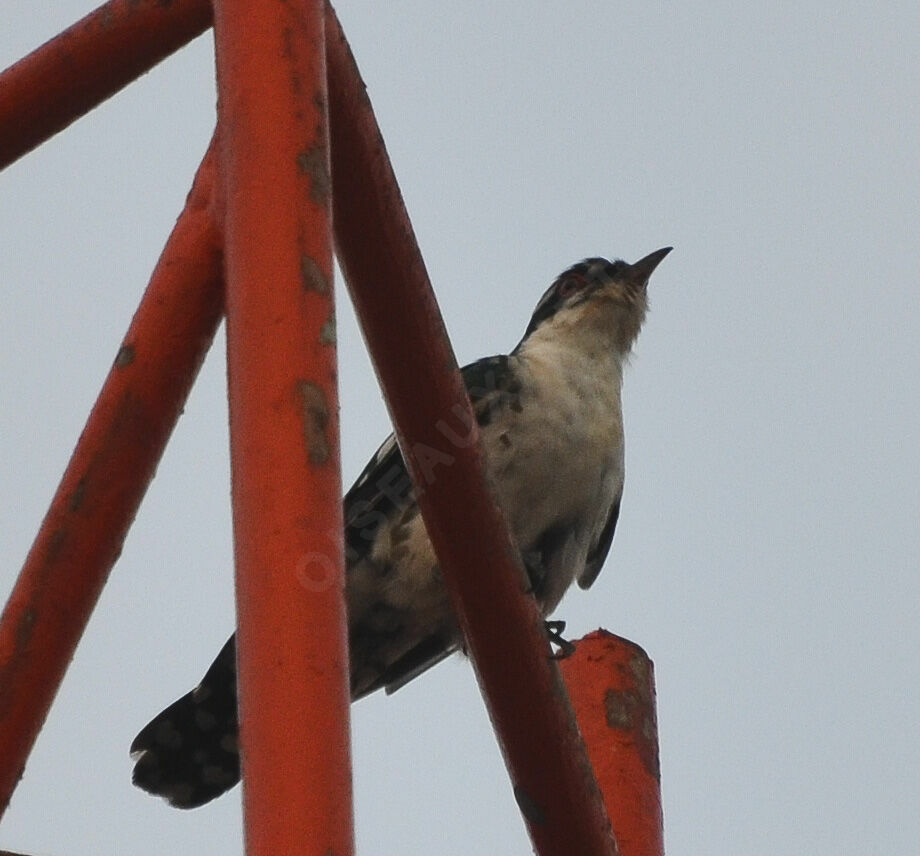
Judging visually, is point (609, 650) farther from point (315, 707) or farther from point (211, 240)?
point (315, 707)

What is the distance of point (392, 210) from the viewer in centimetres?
300

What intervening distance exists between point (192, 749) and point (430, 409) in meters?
2.86

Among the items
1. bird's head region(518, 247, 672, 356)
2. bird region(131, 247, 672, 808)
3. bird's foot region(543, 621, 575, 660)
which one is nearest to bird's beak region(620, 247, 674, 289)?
bird's head region(518, 247, 672, 356)

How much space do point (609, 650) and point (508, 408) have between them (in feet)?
5.45

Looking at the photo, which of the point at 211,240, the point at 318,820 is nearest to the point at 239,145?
the point at 211,240

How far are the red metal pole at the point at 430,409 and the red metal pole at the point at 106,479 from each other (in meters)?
0.27

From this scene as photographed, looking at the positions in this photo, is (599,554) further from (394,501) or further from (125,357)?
(125,357)

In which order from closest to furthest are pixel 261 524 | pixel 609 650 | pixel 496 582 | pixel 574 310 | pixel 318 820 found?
pixel 318 820 → pixel 261 524 → pixel 496 582 → pixel 609 650 → pixel 574 310

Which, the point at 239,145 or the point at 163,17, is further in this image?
the point at 163,17

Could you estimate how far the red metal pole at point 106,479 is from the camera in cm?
290

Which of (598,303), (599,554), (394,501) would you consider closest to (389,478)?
(394,501)

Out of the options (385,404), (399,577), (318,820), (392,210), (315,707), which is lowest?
(318,820)

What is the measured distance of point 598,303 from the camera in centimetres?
741

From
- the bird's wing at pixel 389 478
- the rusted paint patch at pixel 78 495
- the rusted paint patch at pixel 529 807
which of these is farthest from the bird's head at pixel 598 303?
the rusted paint patch at pixel 78 495
